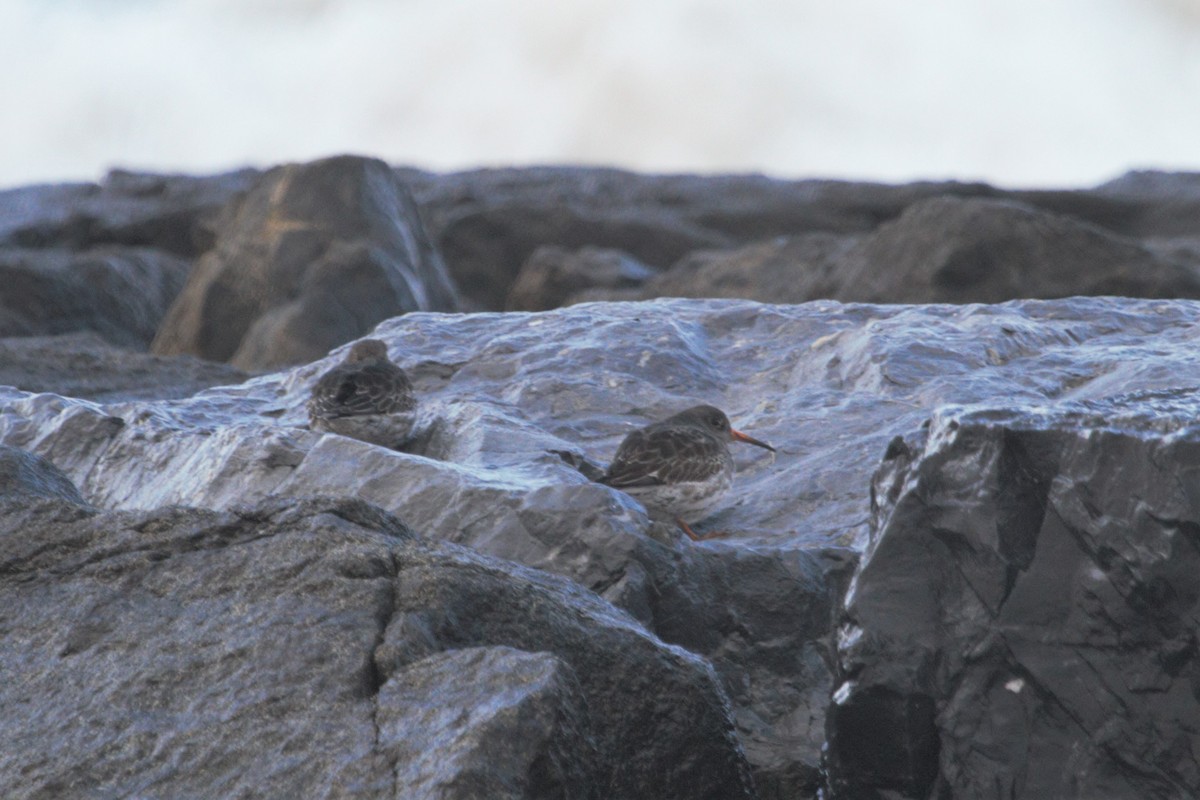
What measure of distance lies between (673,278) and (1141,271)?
498 centimetres

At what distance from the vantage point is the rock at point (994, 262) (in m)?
13.6

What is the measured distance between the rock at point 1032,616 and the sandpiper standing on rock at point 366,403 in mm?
2973

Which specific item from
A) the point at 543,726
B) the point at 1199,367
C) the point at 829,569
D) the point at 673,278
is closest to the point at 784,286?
the point at 673,278

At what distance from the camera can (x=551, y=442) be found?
659cm

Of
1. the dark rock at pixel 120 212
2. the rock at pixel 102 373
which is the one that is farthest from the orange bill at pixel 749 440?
the dark rock at pixel 120 212

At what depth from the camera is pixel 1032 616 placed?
4.07 meters

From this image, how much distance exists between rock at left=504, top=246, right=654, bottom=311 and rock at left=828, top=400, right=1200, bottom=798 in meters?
13.6

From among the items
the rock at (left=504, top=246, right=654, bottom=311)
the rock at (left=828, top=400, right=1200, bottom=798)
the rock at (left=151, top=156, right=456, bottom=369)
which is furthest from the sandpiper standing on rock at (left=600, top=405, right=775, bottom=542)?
the rock at (left=504, top=246, right=654, bottom=311)

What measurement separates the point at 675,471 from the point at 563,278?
12.1 m

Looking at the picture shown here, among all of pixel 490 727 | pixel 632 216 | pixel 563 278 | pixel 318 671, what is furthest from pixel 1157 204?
pixel 490 727

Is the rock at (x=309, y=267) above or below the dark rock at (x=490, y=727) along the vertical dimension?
below

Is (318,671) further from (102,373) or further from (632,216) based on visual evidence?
(632,216)

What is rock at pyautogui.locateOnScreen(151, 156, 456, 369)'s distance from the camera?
46.6 ft

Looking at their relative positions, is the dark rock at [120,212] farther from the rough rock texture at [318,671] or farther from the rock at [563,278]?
the rough rock texture at [318,671]
